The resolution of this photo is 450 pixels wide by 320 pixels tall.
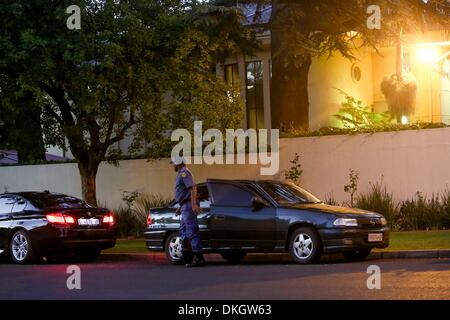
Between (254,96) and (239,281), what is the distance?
56.3 ft

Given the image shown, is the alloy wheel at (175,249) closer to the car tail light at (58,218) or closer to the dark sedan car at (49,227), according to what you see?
the dark sedan car at (49,227)

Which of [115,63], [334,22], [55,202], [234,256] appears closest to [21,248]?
[55,202]

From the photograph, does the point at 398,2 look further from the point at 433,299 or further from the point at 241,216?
the point at 433,299

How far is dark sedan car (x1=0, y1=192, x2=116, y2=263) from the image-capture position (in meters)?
15.6

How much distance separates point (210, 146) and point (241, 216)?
687cm

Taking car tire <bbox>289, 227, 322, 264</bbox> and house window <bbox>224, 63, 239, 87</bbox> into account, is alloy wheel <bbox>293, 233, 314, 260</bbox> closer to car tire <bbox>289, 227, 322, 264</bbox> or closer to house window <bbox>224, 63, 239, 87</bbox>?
car tire <bbox>289, 227, 322, 264</bbox>

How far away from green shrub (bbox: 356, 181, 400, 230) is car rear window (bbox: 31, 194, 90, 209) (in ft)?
23.5

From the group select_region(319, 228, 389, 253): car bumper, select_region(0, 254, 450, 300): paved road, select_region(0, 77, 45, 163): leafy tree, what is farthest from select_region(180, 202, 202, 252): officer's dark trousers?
select_region(0, 77, 45, 163): leafy tree

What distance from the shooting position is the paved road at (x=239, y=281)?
977 cm

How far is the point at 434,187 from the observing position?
19453mm

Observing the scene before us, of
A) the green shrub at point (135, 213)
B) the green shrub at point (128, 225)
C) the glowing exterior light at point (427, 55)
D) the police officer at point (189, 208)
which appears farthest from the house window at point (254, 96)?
the police officer at point (189, 208)

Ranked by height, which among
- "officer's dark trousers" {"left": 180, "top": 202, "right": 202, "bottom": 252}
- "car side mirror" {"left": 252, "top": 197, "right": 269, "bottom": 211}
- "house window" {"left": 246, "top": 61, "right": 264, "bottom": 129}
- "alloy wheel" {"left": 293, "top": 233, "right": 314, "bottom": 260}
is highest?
"house window" {"left": 246, "top": 61, "right": 264, "bottom": 129}

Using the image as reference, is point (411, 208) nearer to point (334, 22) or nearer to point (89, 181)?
point (334, 22)

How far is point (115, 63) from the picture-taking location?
18703mm
